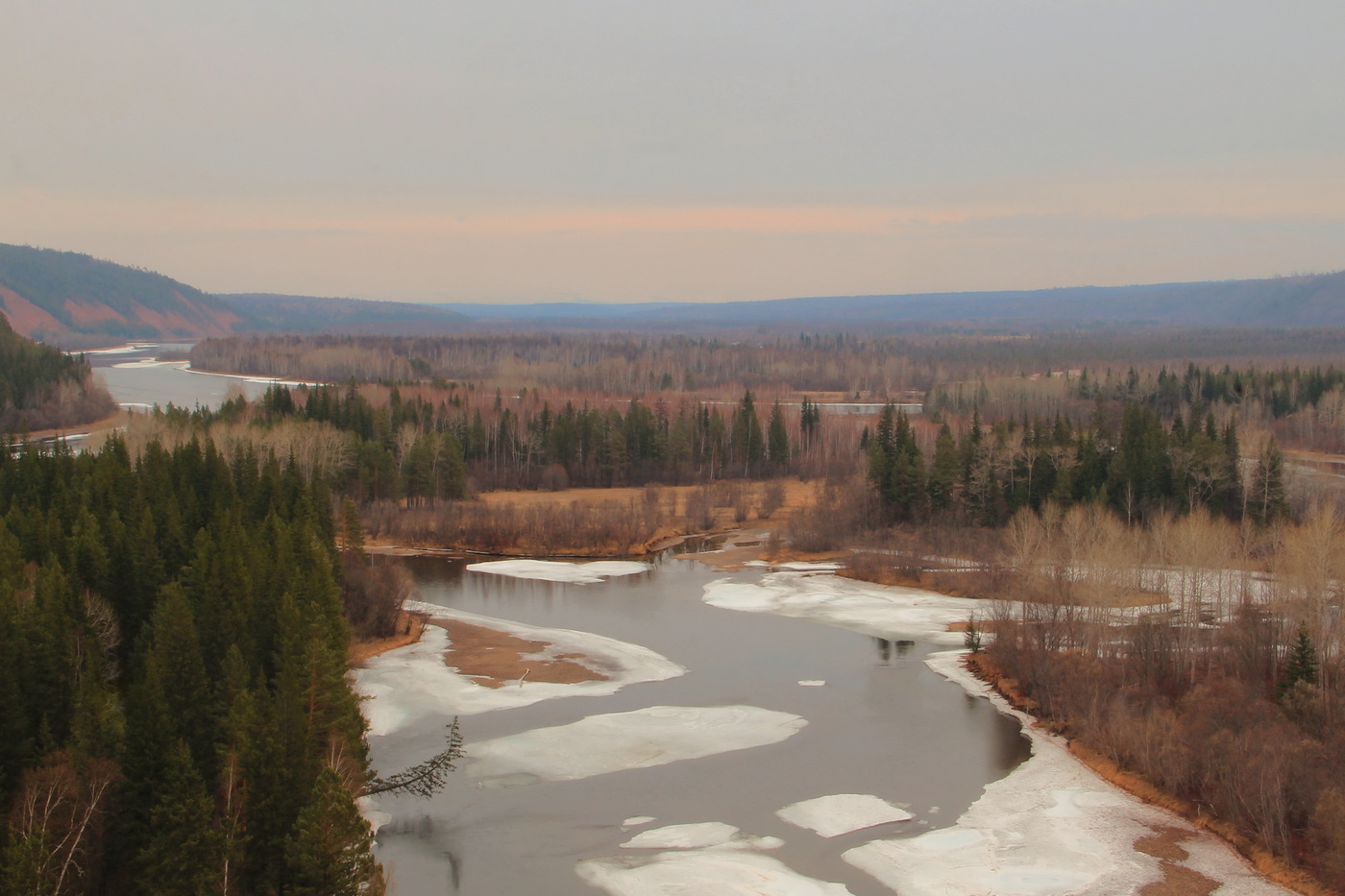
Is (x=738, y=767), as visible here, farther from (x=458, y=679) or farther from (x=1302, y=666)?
(x=1302, y=666)

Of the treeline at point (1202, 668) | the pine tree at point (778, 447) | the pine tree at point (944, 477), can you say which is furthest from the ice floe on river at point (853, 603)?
the pine tree at point (778, 447)

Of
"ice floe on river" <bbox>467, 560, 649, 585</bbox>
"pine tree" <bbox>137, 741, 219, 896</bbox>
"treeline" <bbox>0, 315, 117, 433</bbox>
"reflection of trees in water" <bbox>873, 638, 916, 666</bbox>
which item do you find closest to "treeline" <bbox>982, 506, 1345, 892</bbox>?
"reflection of trees in water" <bbox>873, 638, 916, 666</bbox>

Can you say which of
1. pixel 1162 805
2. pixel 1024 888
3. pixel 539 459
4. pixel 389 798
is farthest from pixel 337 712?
pixel 539 459

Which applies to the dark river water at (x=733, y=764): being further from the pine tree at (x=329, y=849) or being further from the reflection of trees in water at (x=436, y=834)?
the pine tree at (x=329, y=849)

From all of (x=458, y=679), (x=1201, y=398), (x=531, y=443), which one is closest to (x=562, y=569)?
(x=458, y=679)

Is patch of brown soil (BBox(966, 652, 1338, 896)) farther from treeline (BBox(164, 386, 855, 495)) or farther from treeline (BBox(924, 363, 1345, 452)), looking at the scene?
treeline (BBox(924, 363, 1345, 452))
